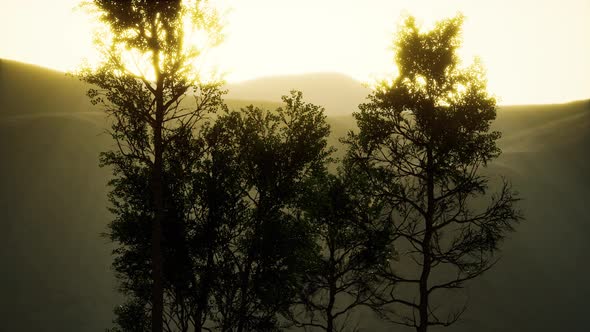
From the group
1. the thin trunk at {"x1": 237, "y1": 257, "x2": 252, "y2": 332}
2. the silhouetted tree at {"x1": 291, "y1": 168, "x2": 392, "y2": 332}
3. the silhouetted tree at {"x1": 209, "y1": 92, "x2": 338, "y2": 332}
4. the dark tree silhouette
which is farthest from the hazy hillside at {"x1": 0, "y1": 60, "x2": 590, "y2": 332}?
the dark tree silhouette

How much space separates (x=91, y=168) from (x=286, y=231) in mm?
55362

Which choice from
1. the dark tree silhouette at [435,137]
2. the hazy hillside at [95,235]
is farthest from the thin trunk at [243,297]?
the hazy hillside at [95,235]

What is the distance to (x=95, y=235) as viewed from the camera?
55250 millimetres

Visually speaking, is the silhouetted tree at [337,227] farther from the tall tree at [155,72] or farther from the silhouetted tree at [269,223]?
the tall tree at [155,72]

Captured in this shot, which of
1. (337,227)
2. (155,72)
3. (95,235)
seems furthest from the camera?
(95,235)

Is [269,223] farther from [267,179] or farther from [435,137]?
[435,137]

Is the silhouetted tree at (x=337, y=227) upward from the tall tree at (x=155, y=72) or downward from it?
downward

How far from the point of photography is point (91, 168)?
214 ft

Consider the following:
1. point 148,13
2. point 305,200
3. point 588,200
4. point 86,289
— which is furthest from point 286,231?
point 588,200

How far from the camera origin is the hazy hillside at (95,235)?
46594 mm

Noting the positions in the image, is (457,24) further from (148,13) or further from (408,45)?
(148,13)

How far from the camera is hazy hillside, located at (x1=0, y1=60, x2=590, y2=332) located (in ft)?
153

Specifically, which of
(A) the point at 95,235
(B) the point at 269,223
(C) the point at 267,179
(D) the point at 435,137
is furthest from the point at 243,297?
(A) the point at 95,235

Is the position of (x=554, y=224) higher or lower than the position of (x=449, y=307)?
higher
